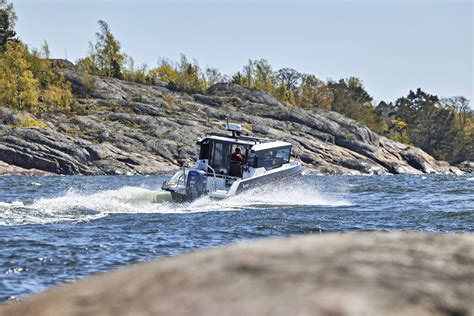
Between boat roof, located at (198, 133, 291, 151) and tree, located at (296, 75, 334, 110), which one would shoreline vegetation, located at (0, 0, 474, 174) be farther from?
boat roof, located at (198, 133, 291, 151)

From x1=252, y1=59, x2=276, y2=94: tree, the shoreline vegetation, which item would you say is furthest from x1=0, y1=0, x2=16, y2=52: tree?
x1=252, y1=59, x2=276, y2=94: tree

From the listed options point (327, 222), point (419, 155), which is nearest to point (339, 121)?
point (419, 155)

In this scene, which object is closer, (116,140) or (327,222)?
(327,222)

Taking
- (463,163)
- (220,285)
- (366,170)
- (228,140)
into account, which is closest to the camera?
(220,285)

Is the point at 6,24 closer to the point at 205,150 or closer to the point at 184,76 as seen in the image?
the point at 184,76

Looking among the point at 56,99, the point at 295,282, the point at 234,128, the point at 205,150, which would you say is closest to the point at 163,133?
the point at 56,99

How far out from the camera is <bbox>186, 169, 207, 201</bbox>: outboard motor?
1155 inches

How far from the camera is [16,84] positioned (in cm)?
9612

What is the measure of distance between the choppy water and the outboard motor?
0.66 metres

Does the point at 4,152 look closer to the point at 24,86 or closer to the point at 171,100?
the point at 24,86

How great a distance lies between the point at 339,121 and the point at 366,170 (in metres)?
20.8

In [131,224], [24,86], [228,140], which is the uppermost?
Result: [24,86]

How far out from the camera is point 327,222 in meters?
22.8

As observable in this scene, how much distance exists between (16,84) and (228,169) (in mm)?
69993
